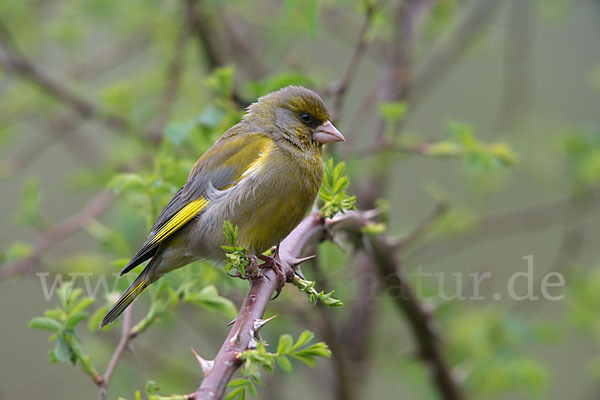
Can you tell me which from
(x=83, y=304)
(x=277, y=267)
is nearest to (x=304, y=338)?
(x=277, y=267)

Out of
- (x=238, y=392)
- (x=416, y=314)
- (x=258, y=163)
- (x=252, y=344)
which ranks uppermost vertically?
(x=258, y=163)

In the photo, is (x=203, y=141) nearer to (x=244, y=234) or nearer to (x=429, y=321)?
(x=244, y=234)

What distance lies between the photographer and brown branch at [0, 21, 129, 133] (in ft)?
16.1

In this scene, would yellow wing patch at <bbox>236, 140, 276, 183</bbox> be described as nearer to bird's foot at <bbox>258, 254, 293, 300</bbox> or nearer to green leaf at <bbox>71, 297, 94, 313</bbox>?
bird's foot at <bbox>258, 254, 293, 300</bbox>

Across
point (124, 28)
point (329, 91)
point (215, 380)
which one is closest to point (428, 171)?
point (124, 28)

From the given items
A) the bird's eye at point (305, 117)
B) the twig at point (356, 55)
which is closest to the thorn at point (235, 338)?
the bird's eye at point (305, 117)

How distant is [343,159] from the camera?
13.1 feet

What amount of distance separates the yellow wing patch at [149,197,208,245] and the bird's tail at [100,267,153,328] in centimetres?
17

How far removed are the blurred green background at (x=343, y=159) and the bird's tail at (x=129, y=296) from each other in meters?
0.19

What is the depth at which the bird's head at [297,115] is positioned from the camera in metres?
3.50

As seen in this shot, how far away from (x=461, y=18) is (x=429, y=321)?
4062 millimetres

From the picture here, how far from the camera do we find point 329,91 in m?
3.86

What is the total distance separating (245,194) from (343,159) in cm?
101

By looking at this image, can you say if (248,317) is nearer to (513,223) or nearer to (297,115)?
(297,115)
